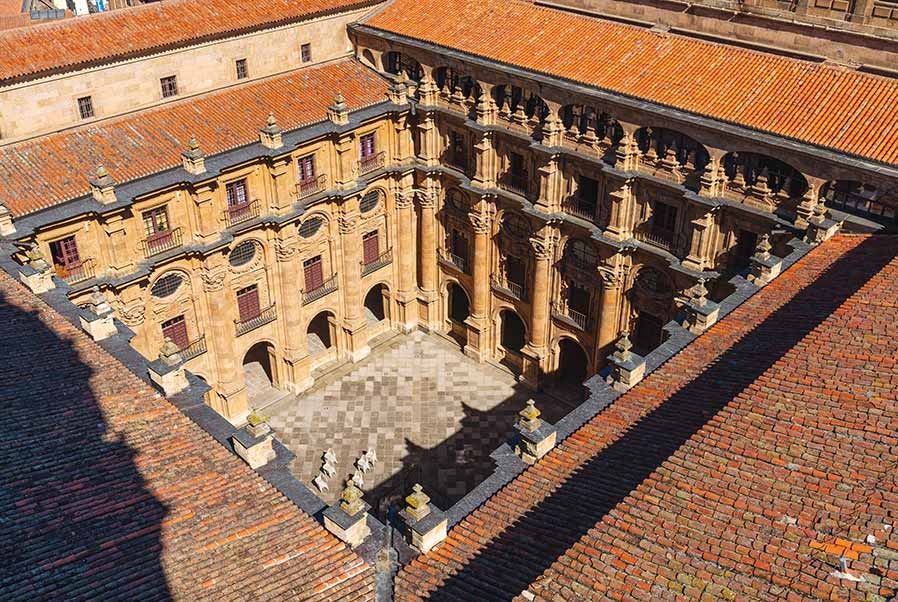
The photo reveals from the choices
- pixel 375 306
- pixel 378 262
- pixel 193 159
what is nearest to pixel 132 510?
pixel 193 159

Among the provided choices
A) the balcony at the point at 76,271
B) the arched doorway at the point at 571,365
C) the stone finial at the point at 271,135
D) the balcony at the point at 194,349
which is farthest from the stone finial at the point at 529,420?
the arched doorway at the point at 571,365

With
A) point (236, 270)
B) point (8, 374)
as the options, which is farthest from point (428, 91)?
point (8, 374)

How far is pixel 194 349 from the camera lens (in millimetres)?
42781

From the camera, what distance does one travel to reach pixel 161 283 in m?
40.3

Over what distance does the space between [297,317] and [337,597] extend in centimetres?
3042

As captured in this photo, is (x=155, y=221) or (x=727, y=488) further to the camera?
(x=155, y=221)

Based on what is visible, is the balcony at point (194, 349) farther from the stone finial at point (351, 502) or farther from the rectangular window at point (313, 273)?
the stone finial at point (351, 502)

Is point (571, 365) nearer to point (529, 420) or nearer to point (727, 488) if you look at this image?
point (529, 420)

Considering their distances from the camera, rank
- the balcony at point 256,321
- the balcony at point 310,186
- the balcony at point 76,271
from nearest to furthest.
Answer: the balcony at point 76,271 < the balcony at point 310,186 < the balcony at point 256,321

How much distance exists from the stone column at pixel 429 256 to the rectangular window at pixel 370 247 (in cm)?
301

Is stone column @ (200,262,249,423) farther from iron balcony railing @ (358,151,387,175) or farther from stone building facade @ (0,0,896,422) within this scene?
iron balcony railing @ (358,151,387,175)

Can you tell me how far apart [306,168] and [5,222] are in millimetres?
15988

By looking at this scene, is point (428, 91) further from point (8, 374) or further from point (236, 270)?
point (8, 374)

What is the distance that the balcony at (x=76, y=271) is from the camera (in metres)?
36.1
